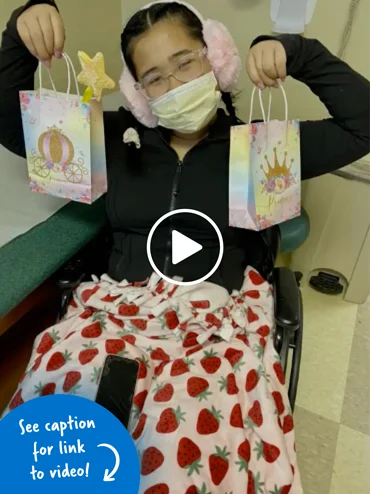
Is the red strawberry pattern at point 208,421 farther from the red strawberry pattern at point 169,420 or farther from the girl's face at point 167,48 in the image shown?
the girl's face at point 167,48

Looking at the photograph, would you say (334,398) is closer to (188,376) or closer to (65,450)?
(188,376)

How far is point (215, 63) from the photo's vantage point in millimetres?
953

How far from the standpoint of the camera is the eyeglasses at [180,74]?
0.94 metres

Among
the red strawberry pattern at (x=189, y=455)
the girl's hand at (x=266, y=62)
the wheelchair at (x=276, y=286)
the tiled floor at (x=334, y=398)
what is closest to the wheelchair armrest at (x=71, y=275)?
the wheelchair at (x=276, y=286)

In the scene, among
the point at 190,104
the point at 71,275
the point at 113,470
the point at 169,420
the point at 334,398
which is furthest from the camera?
the point at 334,398

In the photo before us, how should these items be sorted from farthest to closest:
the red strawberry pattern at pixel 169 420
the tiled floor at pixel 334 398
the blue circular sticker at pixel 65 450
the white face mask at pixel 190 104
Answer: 1. the tiled floor at pixel 334 398
2. the white face mask at pixel 190 104
3. the red strawberry pattern at pixel 169 420
4. the blue circular sticker at pixel 65 450

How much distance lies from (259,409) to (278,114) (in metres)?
1.00

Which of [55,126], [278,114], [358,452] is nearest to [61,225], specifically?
[55,126]

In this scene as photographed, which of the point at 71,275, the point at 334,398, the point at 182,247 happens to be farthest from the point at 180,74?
the point at 334,398

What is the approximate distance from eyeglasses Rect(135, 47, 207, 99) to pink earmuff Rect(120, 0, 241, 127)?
0.03 meters

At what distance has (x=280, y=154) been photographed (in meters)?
0.86

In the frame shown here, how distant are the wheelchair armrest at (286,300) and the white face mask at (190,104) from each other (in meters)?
0.39

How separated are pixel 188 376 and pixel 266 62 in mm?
598

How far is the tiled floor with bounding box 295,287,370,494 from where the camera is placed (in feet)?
4.10
